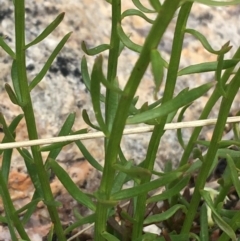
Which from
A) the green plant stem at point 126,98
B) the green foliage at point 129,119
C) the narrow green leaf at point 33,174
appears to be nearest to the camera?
the green plant stem at point 126,98

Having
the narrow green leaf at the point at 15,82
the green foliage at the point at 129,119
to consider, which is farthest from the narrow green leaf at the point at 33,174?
the narrow green leaf at the point at 15,82

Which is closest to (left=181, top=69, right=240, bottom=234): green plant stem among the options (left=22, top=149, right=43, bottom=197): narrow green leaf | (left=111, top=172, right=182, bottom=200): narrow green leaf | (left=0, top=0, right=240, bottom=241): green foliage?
(left=0, top=0, right=240, bottom=241): green foliage

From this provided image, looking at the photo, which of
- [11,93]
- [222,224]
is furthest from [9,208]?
[222,224]

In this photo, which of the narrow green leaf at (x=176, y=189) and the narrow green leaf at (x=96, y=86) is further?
the narrow green leaf at (x=176, y=189)

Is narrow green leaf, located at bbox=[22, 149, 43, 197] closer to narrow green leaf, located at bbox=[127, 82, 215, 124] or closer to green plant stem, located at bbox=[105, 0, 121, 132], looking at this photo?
green plant stem, located at bbox=[105, 0, 121, 132]

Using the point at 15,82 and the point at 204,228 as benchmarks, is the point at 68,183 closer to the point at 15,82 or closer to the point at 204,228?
the point at 15,82

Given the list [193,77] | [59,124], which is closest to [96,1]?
[193,77]

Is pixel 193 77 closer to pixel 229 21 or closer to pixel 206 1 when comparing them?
pixel 229 21

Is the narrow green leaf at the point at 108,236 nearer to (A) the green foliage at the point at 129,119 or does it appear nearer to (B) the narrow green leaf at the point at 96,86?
(A) the green foliage at the point at 129,119
